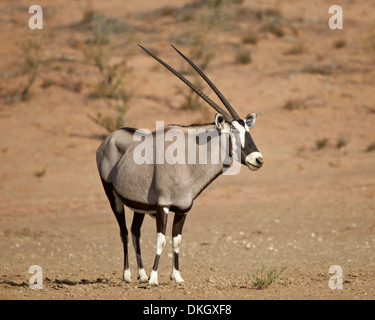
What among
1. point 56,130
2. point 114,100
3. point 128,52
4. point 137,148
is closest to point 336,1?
point 128,52

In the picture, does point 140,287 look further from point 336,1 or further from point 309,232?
point 336,1

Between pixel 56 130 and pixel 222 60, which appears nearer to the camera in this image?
pixel 56 130

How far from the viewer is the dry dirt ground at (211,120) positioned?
8.48 metres

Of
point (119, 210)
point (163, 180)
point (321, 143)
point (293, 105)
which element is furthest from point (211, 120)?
point (163, 180)

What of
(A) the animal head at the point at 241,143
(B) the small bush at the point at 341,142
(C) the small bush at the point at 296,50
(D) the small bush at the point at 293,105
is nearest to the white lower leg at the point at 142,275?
(A) the animal head at the point at 241,143

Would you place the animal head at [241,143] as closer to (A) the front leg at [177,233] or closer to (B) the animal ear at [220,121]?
(B) the animal ear at [220,121]

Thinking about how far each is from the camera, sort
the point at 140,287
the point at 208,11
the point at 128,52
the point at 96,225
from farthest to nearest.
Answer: the point at 208,11 → the point at 128,52 → the point at 96,225 → the point at 140,287

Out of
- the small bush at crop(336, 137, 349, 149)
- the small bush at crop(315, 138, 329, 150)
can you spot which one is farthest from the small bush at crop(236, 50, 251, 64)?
the small bush at crop(336, 137, 349, 149)

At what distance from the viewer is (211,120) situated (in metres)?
18.8

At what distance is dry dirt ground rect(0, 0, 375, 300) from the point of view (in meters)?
8.48
